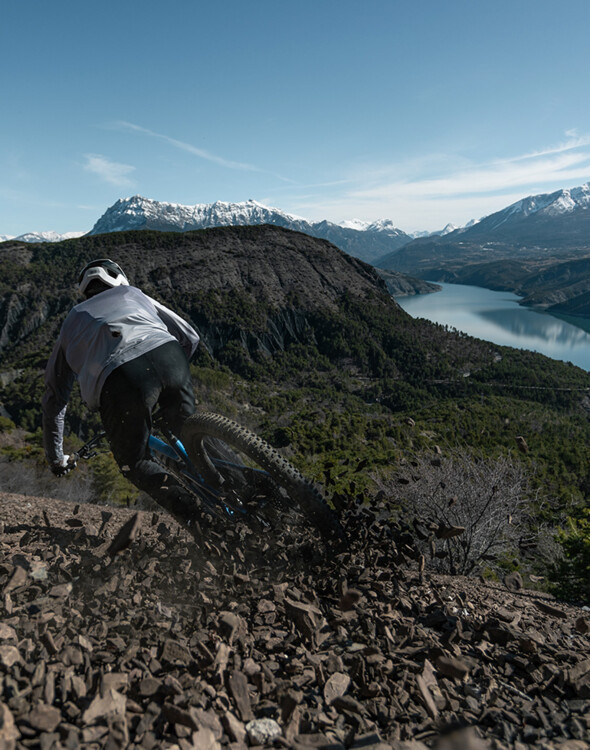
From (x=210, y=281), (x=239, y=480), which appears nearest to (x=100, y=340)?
(x=239, y=480)

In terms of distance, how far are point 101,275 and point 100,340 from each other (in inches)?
27.8

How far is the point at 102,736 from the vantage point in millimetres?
1657

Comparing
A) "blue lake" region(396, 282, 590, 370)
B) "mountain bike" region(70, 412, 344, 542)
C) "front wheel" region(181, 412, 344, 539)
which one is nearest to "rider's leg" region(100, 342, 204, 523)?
"mountain bike" region(70, 412, 344, 542)

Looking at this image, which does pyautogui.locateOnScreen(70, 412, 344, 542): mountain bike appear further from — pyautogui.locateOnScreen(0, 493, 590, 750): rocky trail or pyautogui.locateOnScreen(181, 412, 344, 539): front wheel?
pyautogui.locateOnScreen(0, 493, 590, 750): rocky trail

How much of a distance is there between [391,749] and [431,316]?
520 feet

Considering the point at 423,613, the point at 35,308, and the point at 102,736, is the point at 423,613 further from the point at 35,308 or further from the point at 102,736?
the point at 35,308

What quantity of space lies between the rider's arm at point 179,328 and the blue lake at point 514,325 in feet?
374

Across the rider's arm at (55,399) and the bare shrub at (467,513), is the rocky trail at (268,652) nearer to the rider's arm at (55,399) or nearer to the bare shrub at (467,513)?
the rider's arm at (55,399)

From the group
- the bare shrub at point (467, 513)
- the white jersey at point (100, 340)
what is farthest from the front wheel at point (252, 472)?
the bare shrub at point (467, 513)

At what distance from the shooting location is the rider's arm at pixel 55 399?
3221 millimetres

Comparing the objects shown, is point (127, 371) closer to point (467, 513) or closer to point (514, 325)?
point (467, 513)

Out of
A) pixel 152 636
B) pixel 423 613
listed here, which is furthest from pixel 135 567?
pixel 423 613

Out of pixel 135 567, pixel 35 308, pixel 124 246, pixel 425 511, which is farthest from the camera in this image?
pixel 124 246

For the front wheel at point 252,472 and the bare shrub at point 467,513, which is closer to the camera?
the front wheel at point 252,472
